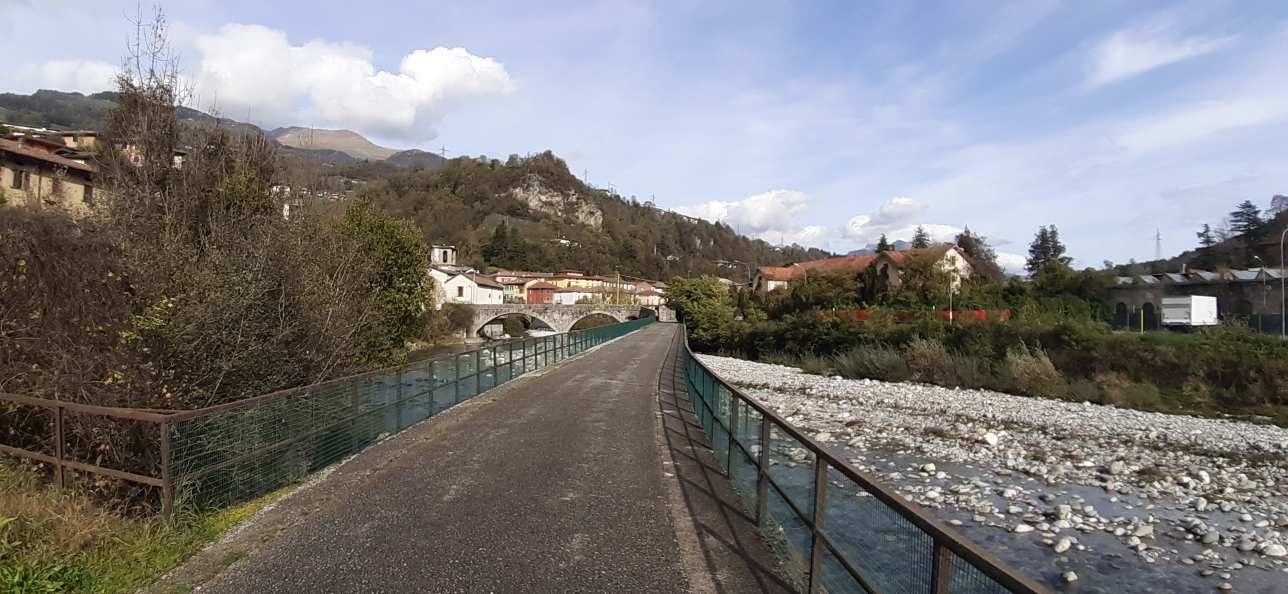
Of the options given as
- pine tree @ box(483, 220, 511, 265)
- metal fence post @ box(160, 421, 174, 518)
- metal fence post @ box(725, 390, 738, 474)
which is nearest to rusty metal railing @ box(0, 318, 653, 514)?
metal fence post @ box(160, 421, 174, 518)

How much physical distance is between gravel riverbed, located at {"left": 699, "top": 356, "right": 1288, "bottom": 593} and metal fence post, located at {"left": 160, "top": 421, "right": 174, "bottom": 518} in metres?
9.41

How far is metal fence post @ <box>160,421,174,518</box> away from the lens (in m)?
5.38

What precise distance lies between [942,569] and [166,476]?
18.2 ft

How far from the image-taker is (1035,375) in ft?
88.6

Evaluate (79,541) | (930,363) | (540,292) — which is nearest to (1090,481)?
(79,541)

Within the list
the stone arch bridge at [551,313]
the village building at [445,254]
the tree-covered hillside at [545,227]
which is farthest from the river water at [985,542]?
the tree-covered hillside at [545,227]

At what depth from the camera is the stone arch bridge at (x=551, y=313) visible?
71625 millimetres

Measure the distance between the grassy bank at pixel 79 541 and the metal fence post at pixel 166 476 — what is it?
9 cm

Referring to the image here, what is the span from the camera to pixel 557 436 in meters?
10.1

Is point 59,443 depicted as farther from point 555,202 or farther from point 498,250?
point 555,202

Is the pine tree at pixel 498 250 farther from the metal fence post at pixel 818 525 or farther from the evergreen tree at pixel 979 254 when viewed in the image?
the metal fence post at pixel 818 525

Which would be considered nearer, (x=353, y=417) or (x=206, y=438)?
(x=206, y=438)

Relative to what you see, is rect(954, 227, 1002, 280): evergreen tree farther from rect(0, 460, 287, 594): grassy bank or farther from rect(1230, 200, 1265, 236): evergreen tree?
rect(0, 460, 287, 594): grassy bank

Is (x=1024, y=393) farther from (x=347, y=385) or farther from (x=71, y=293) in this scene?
(x=71, y=293)
